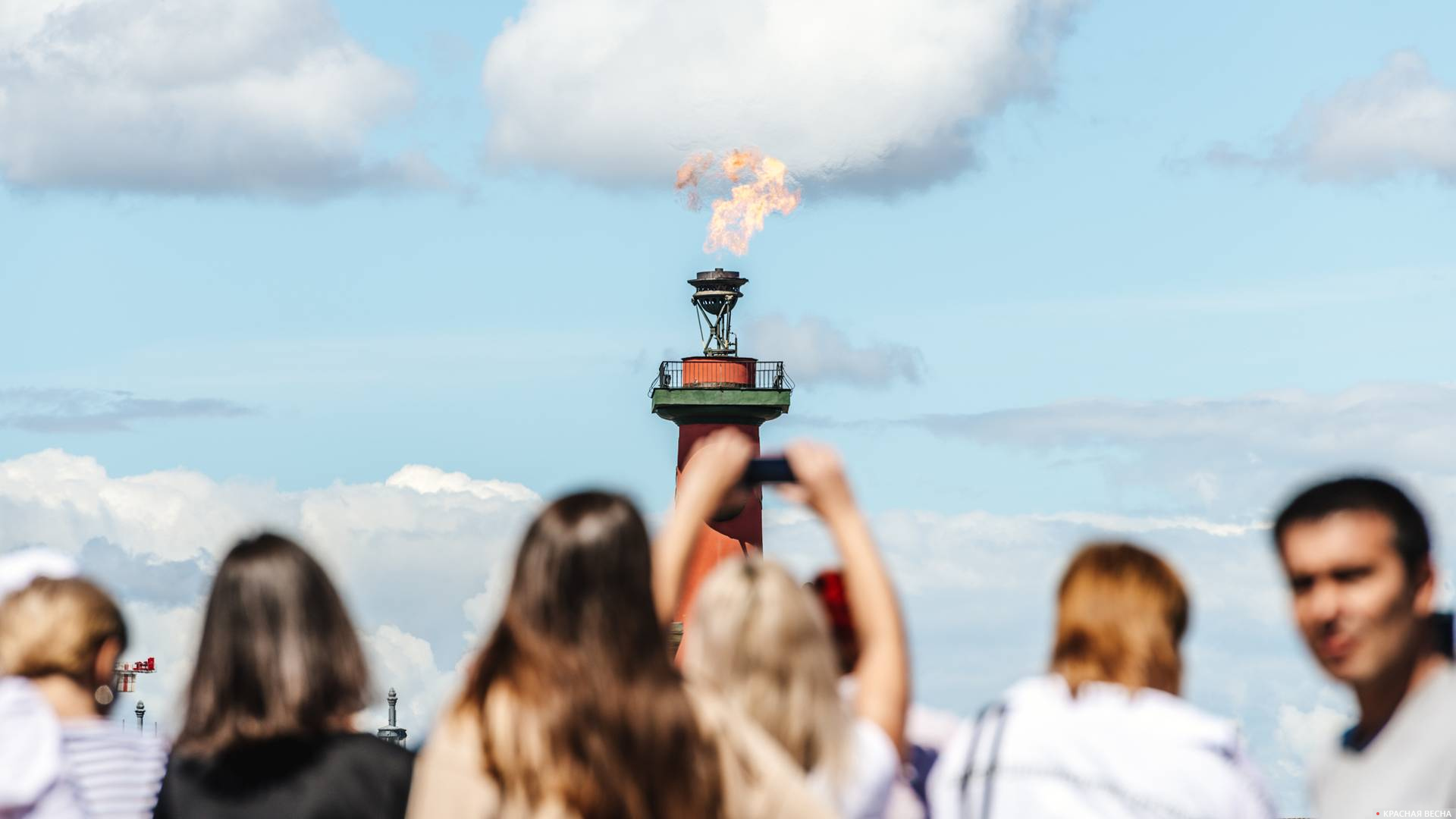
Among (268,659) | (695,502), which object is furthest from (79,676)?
(695,502)

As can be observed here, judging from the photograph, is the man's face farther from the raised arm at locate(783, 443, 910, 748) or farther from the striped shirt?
the striped shirt

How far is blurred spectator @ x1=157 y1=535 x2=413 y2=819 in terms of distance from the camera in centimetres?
488

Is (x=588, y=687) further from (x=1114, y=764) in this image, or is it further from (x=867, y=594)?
(x=1114, y=764)

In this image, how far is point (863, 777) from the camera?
15.9 feet

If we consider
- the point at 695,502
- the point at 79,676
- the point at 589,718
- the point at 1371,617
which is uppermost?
the point at 695,502

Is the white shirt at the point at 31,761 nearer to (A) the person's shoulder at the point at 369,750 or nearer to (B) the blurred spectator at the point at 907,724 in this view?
(A) the person's shoulder at the point at 369,750

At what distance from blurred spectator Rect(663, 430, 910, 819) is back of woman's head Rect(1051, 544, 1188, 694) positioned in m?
0.44

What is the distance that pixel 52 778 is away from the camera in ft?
17.4

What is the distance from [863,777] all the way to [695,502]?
0.78m

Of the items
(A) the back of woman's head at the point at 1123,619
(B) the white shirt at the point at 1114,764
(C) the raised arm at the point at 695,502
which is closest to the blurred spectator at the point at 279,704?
(C) the raised arm at the point at 695,502

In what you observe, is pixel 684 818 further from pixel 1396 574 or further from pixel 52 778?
pixel 52 778

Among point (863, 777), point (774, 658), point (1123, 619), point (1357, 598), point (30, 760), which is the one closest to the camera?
point (1357, 598)

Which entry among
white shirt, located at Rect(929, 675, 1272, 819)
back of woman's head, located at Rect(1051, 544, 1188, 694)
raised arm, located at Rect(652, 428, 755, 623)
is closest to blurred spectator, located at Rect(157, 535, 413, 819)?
raised arm, located at Rect(652, 428, 755, 623)

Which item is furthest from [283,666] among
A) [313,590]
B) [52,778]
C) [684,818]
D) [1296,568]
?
[1296,568]
